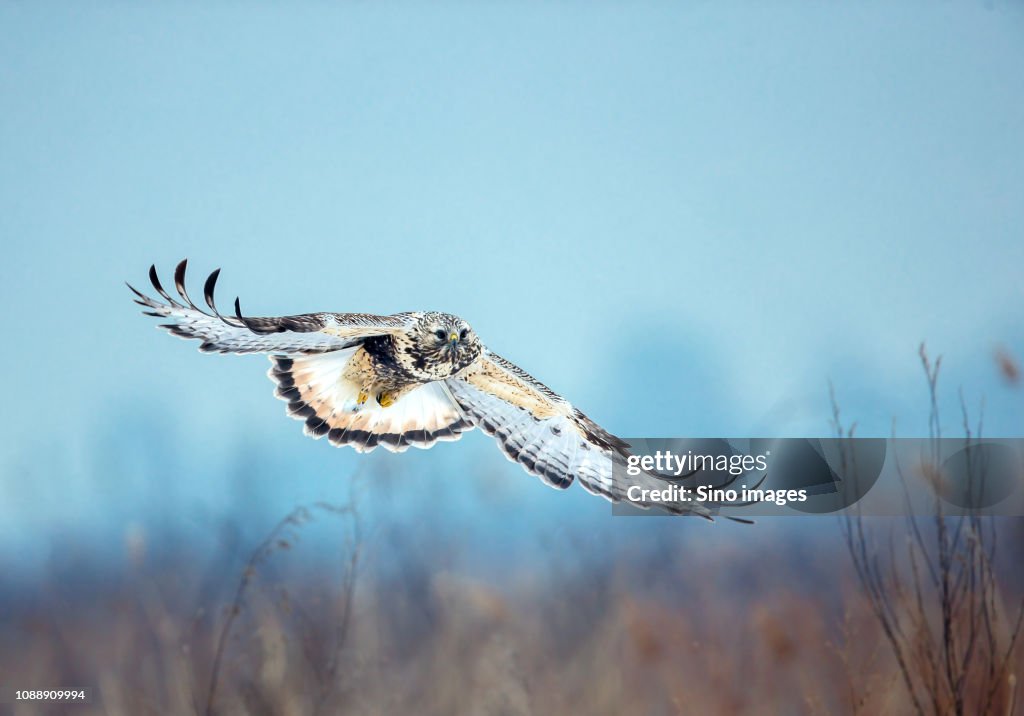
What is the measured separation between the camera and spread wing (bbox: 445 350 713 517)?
2561mm

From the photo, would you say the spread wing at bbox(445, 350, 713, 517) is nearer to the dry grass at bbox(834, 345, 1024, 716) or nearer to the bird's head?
the bird's head

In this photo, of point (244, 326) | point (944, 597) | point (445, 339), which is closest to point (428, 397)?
point (445, 339)

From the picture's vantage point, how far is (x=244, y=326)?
1923 mm

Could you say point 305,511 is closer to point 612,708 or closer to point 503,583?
point 503,583

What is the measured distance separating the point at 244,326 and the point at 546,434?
1.09 m

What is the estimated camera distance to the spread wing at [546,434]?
2561 millimetres

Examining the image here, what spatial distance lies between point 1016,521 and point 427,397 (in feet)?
6.52

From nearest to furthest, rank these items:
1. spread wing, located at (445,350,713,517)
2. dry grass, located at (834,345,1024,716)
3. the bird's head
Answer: dry grass, located at (834,345,1024,716) < the bird's head < spread wing, located at (445,350,713,517)

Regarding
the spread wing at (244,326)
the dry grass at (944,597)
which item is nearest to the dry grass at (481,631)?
the dry grass at (944,597)

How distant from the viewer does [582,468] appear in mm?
2670

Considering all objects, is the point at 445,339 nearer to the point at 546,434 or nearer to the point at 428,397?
the point at 428,397

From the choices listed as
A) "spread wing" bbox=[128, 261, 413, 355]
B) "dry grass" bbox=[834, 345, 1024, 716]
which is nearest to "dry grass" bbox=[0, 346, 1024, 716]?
"dry grass" bbox=[834, 345, 1024, 716]

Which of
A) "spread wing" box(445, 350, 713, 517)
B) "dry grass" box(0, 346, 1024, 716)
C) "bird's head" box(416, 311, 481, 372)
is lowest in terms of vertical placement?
"dry grass" box(0, 346, 1024, 716)

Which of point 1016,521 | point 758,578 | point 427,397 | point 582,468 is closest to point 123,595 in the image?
point 427,397
